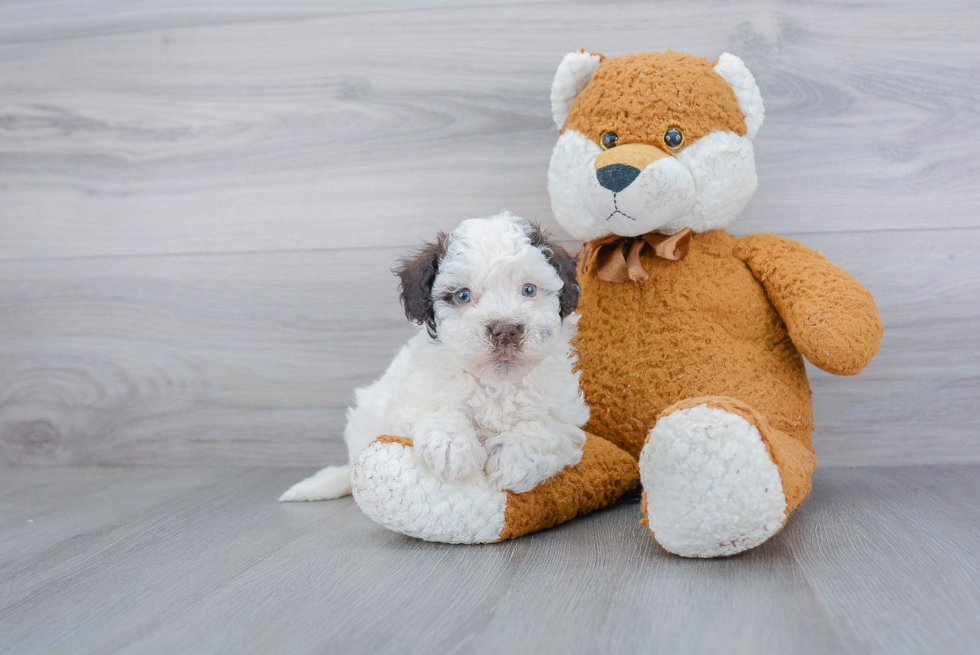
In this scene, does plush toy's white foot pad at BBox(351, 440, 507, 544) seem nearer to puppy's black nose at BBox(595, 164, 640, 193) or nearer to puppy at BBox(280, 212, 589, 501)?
puppy at BBox(280, 212, 589, 501)

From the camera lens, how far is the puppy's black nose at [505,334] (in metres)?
1.05

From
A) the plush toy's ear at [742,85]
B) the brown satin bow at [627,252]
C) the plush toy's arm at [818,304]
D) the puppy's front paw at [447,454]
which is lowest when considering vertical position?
the puppy's front paw at [447,454]

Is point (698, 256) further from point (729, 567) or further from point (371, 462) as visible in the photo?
point (371, 462)

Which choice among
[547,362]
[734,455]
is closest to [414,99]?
[547,362]

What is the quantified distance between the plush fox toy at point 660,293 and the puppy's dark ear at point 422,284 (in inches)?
7.3

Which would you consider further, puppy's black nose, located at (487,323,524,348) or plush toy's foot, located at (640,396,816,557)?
puppy's black nose, located at (487,323,524,348)

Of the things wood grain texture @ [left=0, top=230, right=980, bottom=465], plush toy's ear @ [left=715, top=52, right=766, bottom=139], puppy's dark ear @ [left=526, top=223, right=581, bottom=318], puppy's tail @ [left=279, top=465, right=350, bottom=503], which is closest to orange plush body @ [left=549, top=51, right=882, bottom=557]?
plush toy's ear @ [left=715, top=52, right=766, bottom=139]

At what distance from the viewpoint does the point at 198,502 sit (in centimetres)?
148

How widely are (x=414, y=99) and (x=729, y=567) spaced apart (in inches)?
46.1

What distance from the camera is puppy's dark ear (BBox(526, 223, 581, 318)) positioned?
1145 mm

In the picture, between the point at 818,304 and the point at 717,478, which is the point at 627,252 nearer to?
the point at 818,304

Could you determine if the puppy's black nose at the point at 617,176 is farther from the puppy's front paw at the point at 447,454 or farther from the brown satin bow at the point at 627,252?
the puppy's front paw at the point at 447,454

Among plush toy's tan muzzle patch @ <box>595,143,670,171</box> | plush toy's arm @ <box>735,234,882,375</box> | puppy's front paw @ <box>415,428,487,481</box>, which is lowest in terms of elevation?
puppy's front paw @ <box>415,428,487,481</box>

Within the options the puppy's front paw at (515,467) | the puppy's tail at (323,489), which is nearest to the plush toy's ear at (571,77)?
the puppy's front paw at (515,467)
